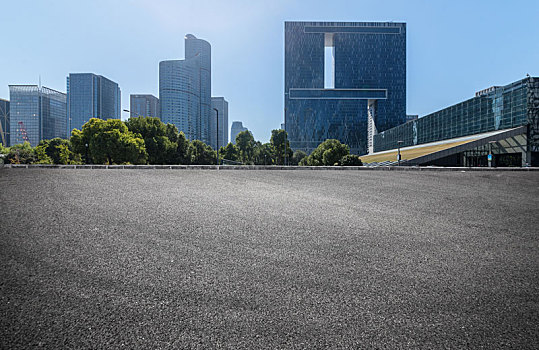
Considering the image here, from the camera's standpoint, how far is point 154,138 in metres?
48.7

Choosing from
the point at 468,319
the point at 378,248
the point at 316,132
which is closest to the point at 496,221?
the point at 378,248

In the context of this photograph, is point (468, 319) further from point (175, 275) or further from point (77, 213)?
point (77, 213)

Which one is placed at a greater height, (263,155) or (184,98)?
(184,98)

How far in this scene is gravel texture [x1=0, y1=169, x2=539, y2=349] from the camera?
257cm

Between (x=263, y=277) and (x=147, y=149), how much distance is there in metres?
50.1

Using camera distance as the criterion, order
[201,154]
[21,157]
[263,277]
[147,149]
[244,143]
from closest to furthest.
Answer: [263,277], [147,149], [201,154], [21,157], [244,143]

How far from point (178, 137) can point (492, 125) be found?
67.0 m

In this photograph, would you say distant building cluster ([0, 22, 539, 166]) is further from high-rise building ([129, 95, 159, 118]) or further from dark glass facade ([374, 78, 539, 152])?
dark glass facade ([374, 78, 539, 152])

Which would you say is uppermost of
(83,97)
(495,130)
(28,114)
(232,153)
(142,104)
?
(142,104)

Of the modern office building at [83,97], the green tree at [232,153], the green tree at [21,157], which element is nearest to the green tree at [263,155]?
the green tree at [232,153]

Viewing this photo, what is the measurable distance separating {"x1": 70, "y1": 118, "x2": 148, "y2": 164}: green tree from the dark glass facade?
68882mm

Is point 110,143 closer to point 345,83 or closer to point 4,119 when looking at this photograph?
point 4,119

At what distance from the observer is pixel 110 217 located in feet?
20.4

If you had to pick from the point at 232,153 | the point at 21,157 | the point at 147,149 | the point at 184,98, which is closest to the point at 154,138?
the point at 147,149
